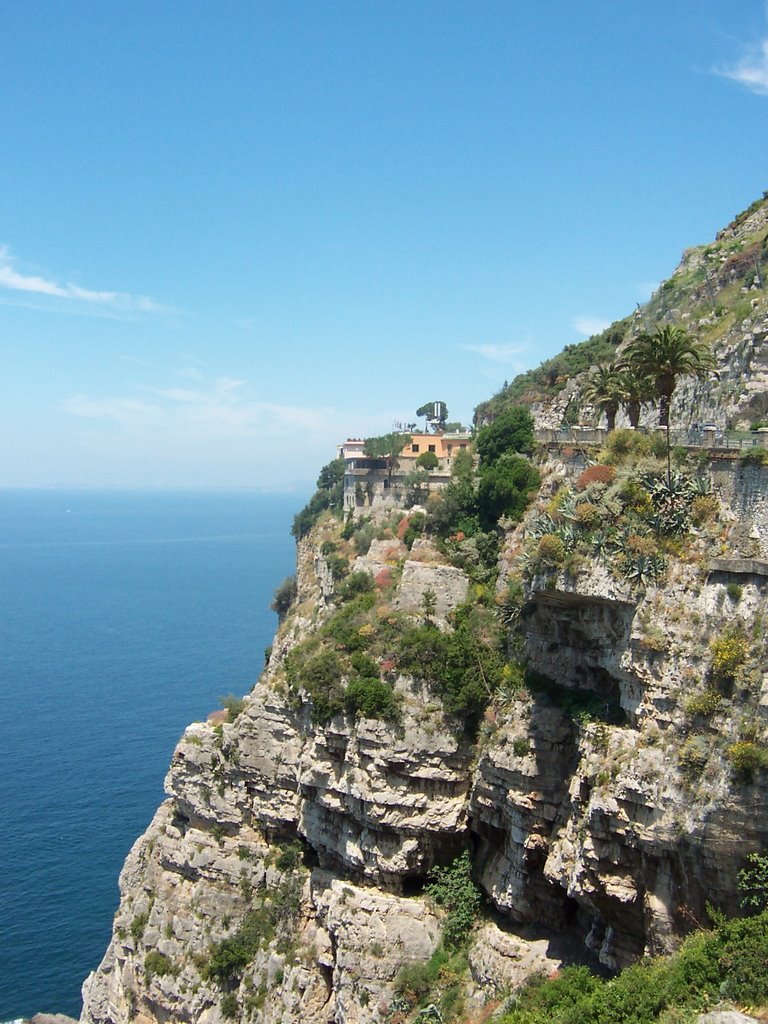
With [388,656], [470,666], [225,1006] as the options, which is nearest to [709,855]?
[470,666]

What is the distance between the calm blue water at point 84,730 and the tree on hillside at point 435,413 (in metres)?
33.7

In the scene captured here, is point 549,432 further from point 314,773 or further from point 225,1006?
point 225,1006

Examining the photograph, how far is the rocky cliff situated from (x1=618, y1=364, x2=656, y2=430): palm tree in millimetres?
2524

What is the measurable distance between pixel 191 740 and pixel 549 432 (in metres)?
21.8

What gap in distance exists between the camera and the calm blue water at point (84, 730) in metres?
54.3

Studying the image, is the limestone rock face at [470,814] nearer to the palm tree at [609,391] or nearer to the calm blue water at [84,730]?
the palm tree at [609,391]

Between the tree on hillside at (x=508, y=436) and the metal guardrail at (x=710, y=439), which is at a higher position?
the tree on hillside at (x=508, y=436)

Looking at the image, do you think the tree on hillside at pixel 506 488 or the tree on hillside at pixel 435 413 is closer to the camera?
the tree on hillside at pixel 506 488

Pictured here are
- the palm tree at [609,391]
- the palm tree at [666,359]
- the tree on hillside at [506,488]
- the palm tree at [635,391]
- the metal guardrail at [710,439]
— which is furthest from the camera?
the tree on hillside at [506,488]

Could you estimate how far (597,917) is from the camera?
103 feet

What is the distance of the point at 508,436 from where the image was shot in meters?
48.1

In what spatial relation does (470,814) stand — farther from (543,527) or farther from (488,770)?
(543,527)

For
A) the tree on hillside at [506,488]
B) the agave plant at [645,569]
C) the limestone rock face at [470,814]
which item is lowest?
the limestone rock face at [470,814]

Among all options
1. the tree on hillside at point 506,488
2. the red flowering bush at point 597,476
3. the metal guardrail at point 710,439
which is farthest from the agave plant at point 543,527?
the tree on hillside at point 506,488
